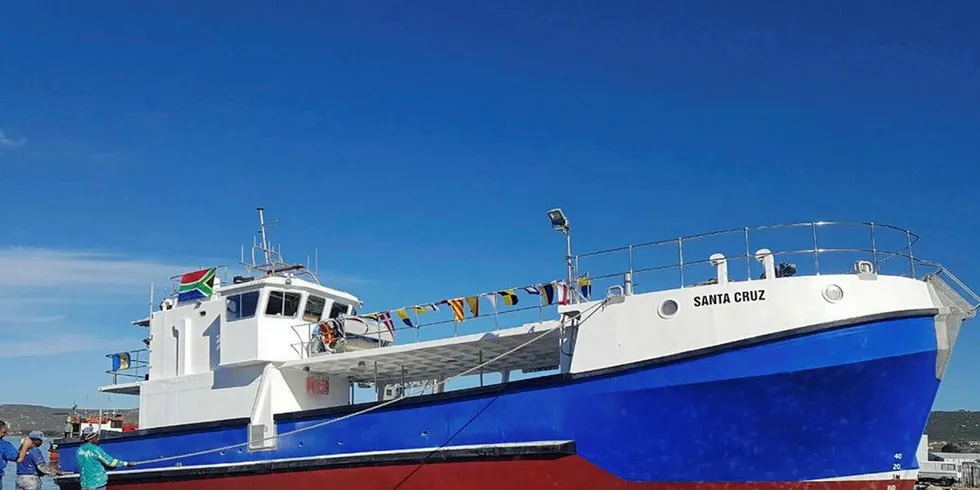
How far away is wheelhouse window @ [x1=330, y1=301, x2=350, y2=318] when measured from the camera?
58.6 ft

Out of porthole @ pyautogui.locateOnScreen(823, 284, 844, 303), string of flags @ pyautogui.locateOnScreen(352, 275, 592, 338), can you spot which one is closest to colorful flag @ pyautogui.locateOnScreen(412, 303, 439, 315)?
string of flags @ pyautogui.locateOnScreen(352, 275, 592, 338)

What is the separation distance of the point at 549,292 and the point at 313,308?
18.8 feet

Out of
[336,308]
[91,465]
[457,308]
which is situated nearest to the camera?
[91,465]

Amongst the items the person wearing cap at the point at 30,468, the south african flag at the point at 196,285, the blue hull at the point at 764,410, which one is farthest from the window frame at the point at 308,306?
the person wearing cap at the point at 30,468

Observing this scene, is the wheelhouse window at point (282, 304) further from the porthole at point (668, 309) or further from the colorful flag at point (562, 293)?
the porthole at point (668, 309)

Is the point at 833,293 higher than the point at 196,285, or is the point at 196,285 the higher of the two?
the point at 196,285

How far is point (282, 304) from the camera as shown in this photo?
16.7m

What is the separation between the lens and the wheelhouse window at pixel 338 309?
17875 millimetres

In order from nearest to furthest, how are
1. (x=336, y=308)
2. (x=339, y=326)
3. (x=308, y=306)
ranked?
(x=339, y=326) → (x=308, y=306) → (x=336, y=308)

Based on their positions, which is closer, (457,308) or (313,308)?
(457,308)

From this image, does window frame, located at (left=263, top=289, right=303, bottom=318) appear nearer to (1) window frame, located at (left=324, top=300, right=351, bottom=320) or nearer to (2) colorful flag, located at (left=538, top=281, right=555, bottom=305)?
(1) window frame, located at (left=324, top=300, right=351, bottom=320)

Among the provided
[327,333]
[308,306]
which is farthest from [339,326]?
[308,306]

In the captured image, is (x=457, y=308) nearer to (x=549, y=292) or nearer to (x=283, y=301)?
(x=549, y=292)

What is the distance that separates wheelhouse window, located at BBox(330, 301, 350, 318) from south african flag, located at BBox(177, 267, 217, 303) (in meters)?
2.39
